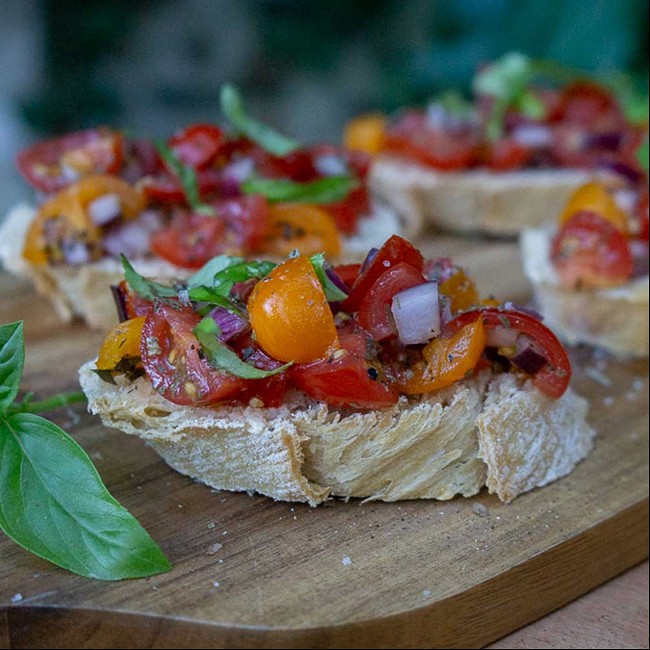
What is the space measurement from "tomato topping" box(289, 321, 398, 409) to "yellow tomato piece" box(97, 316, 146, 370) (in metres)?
0.45

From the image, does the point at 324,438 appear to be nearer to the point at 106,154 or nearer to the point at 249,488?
the point at 249,488

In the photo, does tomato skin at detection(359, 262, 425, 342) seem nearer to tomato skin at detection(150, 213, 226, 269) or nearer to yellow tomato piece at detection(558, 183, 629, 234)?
tomato skin at detection(150, 213, 226, 269)

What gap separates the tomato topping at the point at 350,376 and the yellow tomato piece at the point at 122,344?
448 millimetres

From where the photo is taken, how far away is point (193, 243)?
11.9 feet

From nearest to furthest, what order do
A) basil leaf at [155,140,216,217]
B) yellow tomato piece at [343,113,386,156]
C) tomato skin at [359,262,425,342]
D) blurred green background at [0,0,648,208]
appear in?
tomato skin at [359,262,425,342] → basil leaf at [155,140,216,217] → yellow tomato piece at [343,113,386,156] → blurred green background at [0,0,648,208]

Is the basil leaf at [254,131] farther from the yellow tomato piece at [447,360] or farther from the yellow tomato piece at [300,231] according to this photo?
the yellow tomato piece at [447,360]

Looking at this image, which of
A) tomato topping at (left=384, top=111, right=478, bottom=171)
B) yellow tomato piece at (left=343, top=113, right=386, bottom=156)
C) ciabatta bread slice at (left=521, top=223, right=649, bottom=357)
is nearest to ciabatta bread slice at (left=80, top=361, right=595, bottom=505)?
ciabatta bread slice at (left=521, top=223, right=649, bottom=357)

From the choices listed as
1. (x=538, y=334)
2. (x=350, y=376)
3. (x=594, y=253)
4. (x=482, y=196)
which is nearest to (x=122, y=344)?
(x=350, y=376)

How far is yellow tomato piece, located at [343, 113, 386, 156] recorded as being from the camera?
536 centimetres

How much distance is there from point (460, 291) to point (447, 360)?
1.02ft

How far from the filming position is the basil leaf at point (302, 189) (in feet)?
12.2

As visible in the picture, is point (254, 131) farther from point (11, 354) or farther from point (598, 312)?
point (11, 354)

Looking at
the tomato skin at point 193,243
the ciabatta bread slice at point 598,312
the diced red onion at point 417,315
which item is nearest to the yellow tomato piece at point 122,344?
the diced red onion at point 417,315

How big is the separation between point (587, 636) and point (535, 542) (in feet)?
0.93
